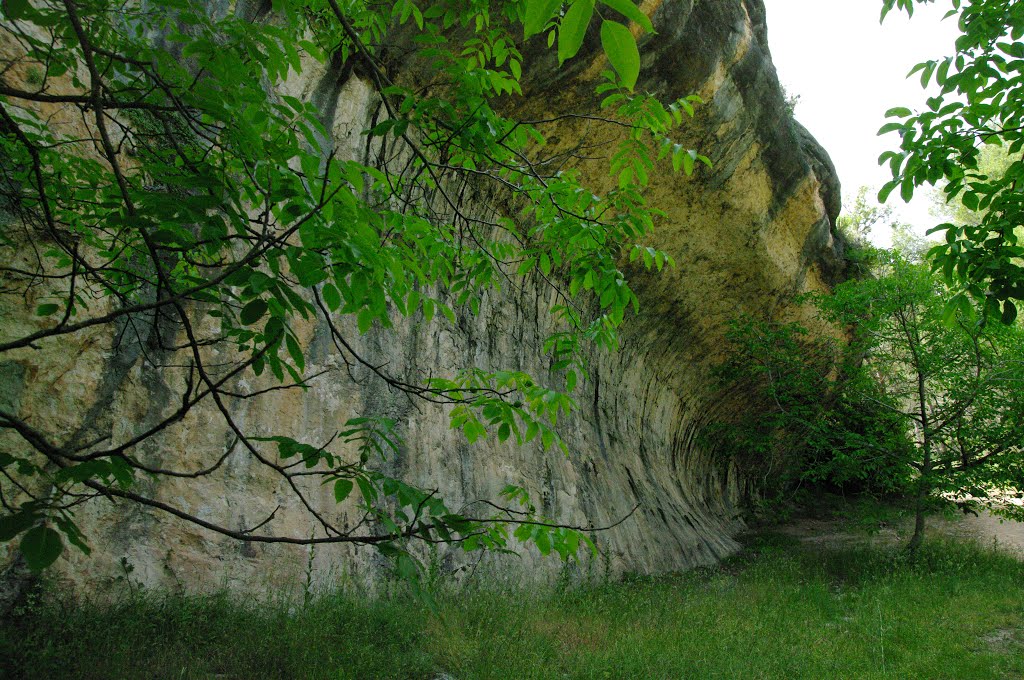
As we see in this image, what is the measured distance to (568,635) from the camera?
192 inches

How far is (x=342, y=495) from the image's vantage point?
1845mm

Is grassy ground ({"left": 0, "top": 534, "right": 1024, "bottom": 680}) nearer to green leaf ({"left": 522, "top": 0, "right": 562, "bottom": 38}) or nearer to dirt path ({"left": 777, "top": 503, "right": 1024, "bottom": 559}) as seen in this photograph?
green leaf ({"left": 522, "top": 0, "right": 562, "bottom": 38})

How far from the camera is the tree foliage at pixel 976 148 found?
2941mm

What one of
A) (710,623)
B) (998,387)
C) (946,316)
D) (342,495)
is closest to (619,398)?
(710,623)

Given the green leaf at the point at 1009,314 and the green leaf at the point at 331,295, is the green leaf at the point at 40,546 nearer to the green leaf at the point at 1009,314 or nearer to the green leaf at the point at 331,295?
the green leaf at the point at 331,295

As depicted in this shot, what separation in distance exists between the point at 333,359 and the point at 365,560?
69.6 inches

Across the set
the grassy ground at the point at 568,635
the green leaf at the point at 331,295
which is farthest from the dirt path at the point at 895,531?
the green leaf at the point at 331,295

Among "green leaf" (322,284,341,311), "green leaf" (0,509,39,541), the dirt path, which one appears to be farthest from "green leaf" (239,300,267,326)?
the dirt path

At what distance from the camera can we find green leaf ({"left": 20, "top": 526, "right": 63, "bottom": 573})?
1.25 metres

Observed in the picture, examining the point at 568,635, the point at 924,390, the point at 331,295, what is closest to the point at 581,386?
the point at 568,635

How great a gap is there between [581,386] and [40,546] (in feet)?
28.8

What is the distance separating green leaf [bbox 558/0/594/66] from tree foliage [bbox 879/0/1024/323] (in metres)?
2.46

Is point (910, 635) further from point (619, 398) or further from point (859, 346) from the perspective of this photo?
point (859, 346)

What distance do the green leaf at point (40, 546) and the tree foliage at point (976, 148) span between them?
3.37m
